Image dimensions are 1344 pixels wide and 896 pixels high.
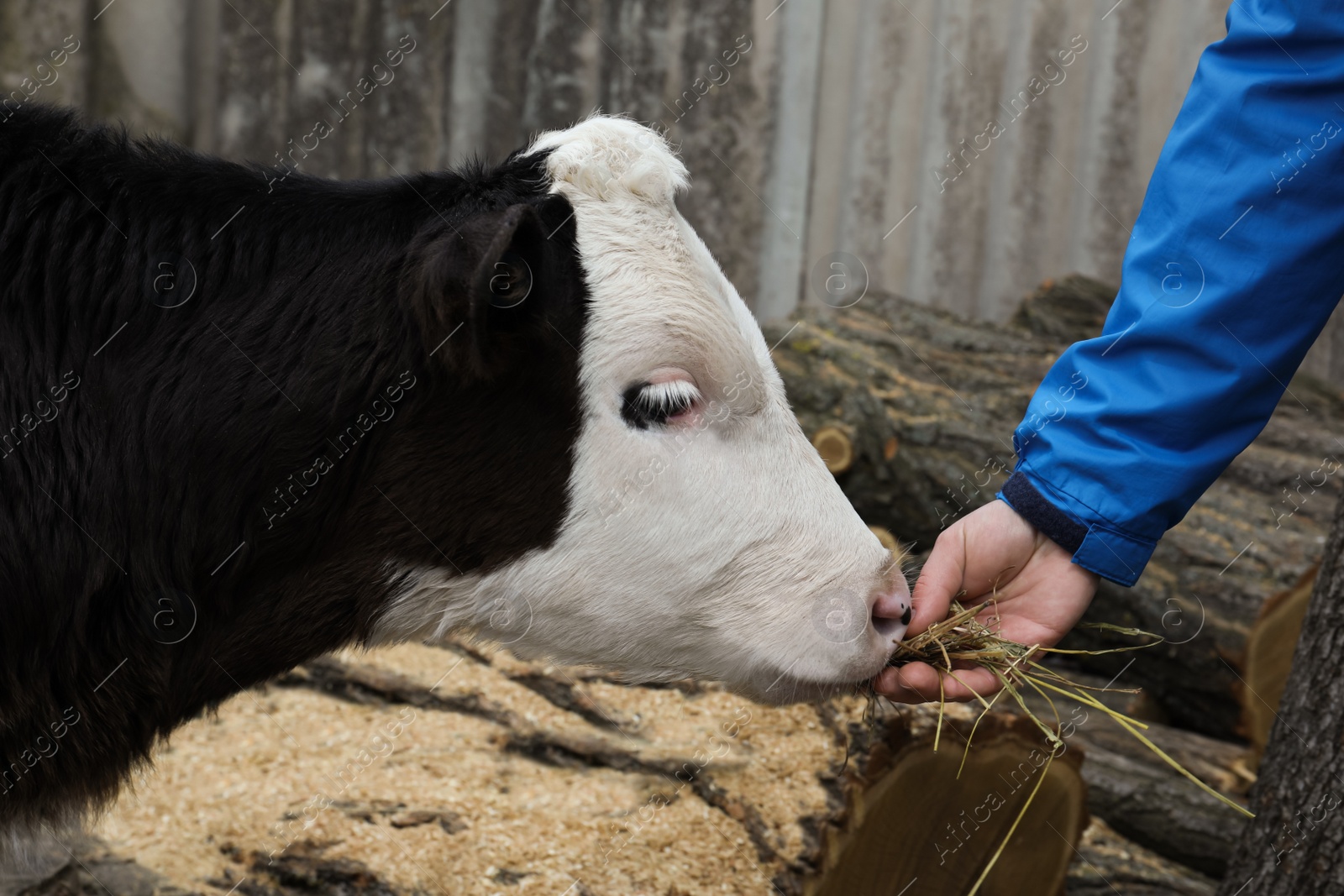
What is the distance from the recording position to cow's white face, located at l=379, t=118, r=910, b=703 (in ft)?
6.75

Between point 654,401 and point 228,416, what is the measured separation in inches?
29.7

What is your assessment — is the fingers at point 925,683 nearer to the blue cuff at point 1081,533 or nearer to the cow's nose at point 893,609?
the cow's nose at point 893,609

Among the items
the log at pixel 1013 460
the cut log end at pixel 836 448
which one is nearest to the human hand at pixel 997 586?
the log at pixel 1013 460

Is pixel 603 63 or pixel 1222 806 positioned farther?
pixel 603 63

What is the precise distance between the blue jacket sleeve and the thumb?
186mm

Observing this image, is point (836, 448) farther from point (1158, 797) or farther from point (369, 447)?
point (369, 447)

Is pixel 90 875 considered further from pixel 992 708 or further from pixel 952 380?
pixel 952 380

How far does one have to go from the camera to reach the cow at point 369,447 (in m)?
1.90

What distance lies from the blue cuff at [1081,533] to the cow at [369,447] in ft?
0.99

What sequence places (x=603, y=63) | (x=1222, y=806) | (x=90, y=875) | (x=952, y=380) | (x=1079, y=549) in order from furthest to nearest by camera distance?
(x=603, y=63) < (x=952, y=380) < (x=1222, y=806) < (x=90, y=875) < (x=1079, y=549)

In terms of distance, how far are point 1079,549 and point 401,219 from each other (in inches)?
56.6

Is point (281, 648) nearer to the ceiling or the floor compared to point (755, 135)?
nearer to the floor

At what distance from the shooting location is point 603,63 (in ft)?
20.1

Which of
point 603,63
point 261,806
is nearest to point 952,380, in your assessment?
point 603,63
